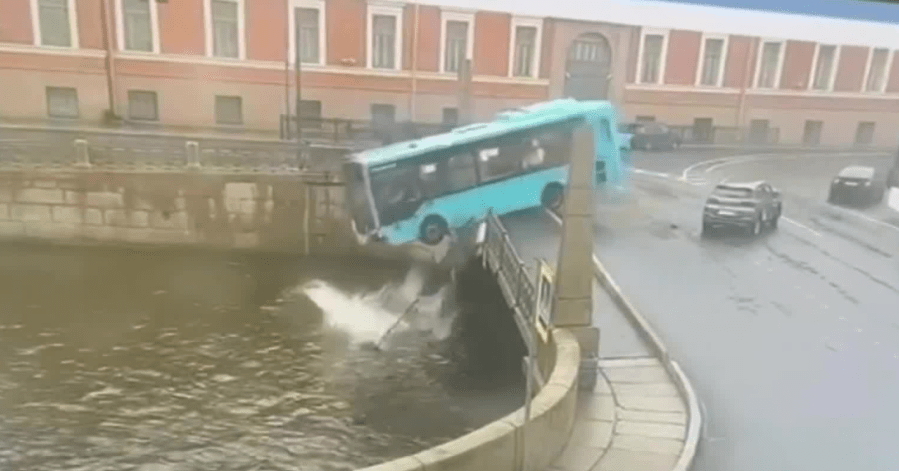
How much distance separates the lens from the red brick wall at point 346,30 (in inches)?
254

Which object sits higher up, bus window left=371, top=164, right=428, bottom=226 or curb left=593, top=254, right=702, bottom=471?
bus window left=371, top=164, right=428, bottom=226

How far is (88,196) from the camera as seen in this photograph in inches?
316

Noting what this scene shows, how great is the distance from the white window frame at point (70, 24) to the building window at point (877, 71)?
648cm

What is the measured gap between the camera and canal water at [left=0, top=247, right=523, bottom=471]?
14.7ft

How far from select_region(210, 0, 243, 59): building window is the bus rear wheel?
11.3 feet

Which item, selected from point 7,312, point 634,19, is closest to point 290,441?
point 634,19

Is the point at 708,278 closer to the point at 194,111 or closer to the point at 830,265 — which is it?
the point at 830,265

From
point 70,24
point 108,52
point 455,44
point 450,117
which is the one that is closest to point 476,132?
point 450,117

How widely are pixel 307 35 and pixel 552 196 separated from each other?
3082mm

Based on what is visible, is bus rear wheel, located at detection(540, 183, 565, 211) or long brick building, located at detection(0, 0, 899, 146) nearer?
long brick building, located at detection(0, 0, 899, 146)

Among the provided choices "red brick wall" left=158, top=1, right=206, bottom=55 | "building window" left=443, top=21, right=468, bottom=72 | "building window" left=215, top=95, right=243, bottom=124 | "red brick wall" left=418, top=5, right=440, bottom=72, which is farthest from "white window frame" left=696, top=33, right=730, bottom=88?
"red brick wall" left=158, top=1, right=206, bottom=55

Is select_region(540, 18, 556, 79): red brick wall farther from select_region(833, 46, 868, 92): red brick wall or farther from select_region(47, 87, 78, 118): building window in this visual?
select_region(47, 87, 78, 118): building window

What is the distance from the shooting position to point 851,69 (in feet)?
13.3

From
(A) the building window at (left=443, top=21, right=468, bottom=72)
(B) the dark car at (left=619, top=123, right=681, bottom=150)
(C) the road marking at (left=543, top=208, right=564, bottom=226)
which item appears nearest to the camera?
(A) the building window at (left=443, top=21, right=468, bottom=72)
